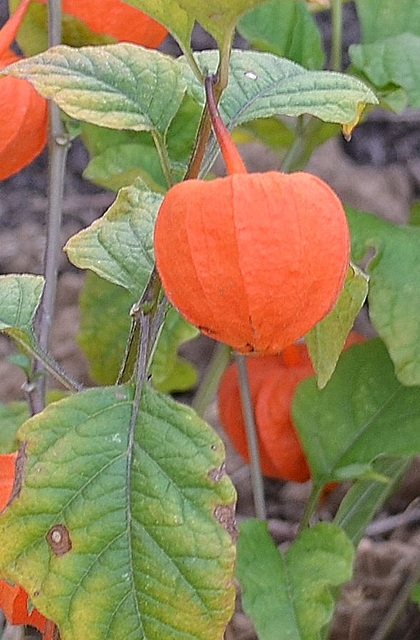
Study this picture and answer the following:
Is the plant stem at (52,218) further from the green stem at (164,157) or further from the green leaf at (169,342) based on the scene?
the green stem at (164,157)

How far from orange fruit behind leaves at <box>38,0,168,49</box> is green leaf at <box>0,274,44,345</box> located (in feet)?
0.76

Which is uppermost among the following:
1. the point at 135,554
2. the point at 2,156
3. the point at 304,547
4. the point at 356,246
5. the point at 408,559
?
the point at 2,156

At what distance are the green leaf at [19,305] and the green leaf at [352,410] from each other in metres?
0.35

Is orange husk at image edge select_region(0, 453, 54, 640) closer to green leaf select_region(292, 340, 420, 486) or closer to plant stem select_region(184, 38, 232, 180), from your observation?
plant stem select_region(184, 38, 232, 180)

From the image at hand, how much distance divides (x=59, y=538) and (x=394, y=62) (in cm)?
57

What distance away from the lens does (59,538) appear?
556 millimetres

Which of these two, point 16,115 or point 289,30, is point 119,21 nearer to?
point 16,115

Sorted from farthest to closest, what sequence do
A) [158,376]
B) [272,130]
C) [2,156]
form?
[272,130] < [158,376] < [2,156]

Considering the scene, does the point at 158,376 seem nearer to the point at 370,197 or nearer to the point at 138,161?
the point at 138,161

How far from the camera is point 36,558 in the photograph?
21.9 inches

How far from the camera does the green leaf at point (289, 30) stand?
1.03 metres

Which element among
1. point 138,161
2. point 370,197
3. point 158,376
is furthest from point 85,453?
point 370,197

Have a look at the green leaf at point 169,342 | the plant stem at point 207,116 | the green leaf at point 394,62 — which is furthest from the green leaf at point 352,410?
the plant stem at point 207,116

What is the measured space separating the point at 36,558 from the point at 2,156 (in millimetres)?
296
